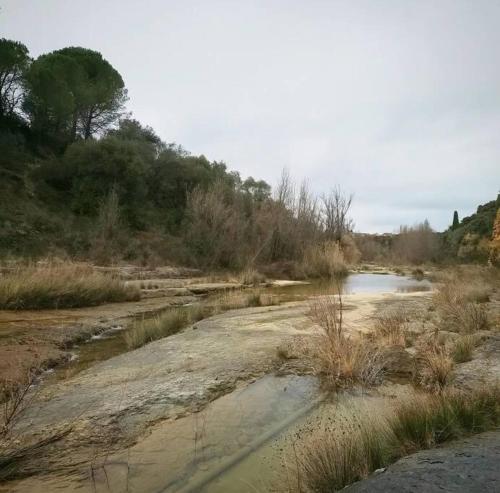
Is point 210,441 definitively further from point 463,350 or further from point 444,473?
point 463,350

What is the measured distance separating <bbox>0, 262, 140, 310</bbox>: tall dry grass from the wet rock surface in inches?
382

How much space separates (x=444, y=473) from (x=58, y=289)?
1059cm

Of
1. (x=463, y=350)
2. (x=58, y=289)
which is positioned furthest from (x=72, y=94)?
(x=463, y=350)

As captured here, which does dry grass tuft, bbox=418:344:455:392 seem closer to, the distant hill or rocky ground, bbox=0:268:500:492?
rocky ground, bbox=0:268:500:492

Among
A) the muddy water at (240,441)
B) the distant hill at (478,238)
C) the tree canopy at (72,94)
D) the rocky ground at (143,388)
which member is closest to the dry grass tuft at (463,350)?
the muddy water at (240,441)

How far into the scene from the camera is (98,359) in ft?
20.6

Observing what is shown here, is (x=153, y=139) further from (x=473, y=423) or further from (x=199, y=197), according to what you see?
(x=473, y=423)

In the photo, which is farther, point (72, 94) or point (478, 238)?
point (72, 94)

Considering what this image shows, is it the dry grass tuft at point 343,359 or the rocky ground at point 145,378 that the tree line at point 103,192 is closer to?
the rocky ground at point 145,378

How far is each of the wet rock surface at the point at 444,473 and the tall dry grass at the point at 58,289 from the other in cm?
970

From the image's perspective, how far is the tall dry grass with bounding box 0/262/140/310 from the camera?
32.2 ft

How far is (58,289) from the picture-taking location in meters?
10.8

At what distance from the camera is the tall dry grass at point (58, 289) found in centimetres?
980

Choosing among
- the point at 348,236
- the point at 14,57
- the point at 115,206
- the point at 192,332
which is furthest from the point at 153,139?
the point at 192,332
